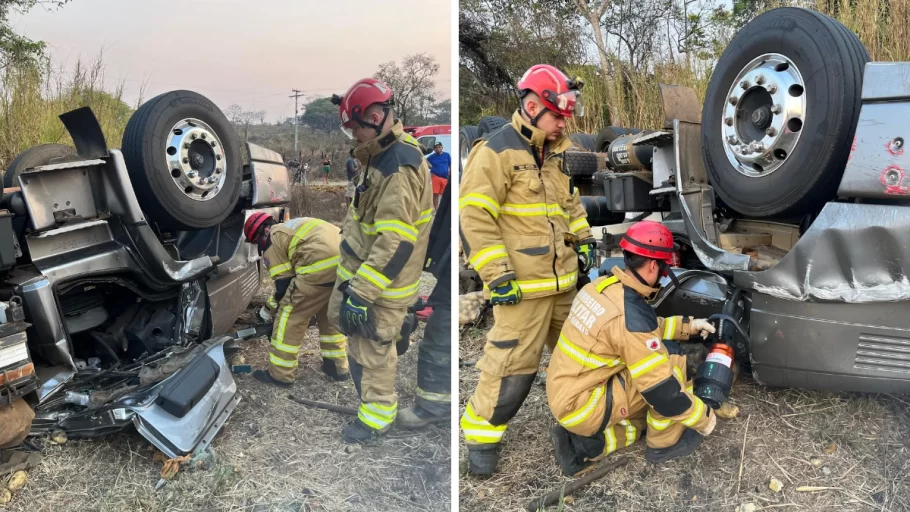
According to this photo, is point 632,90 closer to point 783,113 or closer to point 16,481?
point 783,113

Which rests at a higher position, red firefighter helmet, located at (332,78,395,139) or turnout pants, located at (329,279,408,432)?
red firefighter helmet, located at (332,78,395,139)

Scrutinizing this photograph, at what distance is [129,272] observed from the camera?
2.88 meters

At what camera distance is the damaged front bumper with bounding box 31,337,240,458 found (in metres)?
2.42

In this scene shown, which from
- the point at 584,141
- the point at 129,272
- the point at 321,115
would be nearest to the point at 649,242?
the point at 321,115

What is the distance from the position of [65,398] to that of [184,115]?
1302 millimetres

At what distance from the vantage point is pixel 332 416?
7.64 ft

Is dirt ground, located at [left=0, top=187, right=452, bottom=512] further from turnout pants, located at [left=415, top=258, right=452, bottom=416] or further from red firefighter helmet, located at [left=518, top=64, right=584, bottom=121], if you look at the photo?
red firefighter helmet, located at [left=518, top=64, right=584, bottom=121]

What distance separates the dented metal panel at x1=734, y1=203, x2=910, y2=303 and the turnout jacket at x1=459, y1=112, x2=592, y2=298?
83 centimetres

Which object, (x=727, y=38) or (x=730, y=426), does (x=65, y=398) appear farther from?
(x=727, y=38)

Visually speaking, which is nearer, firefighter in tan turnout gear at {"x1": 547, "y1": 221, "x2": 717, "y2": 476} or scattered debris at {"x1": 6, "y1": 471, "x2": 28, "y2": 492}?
firefighter in tan turnout gear at {"x1": 547, "y1": 221, "x2": 717, "y2": 476}

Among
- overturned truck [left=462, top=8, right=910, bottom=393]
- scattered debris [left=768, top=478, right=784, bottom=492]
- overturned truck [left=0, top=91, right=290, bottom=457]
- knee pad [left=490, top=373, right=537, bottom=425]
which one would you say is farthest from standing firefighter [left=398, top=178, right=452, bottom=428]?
scattered debris [left=768, top=478, right=784, bottom=492]

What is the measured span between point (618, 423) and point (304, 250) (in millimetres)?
1535

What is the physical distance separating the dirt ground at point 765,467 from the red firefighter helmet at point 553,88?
1469 mm

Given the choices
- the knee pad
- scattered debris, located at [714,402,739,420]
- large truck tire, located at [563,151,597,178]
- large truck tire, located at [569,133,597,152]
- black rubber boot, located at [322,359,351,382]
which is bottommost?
scattered debris, located at [714,402,739,420]
